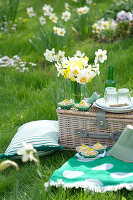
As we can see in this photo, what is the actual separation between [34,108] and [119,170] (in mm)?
1351

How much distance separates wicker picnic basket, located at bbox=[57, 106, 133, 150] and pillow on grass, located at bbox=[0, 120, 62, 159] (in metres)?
0.11

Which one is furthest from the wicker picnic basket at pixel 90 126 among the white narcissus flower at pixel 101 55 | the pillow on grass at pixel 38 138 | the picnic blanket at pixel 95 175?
the white narcissus flower at pixel 101 55

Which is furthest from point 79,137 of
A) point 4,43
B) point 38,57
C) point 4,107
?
point 4,43

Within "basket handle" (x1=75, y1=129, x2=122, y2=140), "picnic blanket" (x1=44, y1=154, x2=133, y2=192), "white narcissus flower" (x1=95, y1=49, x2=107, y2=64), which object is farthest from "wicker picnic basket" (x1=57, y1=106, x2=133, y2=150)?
"white narcissus flower" (x1=95, y1=49, x2=107, y2=64)

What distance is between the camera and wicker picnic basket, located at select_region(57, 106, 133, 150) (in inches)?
91.6

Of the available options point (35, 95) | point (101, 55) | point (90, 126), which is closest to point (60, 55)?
point (101, 55)

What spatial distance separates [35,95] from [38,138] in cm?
122

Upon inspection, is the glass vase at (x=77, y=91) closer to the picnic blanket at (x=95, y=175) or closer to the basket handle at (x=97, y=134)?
the basket handle at (x=97, y=134)

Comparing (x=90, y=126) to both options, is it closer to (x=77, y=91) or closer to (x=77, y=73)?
(x=77, y=91)

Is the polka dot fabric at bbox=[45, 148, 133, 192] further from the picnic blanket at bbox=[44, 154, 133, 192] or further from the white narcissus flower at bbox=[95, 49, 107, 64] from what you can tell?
the white narcissus flower at bbox=[95, 49, 107, 64]

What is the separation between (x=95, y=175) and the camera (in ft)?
6.46

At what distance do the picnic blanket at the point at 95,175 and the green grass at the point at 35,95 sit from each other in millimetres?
45

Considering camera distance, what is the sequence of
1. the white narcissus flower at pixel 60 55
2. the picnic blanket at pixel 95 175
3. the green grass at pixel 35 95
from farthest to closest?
the white narcissus flower at pixel 60 55
the green grass at pixel 35 95
the picnic blanket at pixel 95 175

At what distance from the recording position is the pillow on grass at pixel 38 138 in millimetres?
2354
